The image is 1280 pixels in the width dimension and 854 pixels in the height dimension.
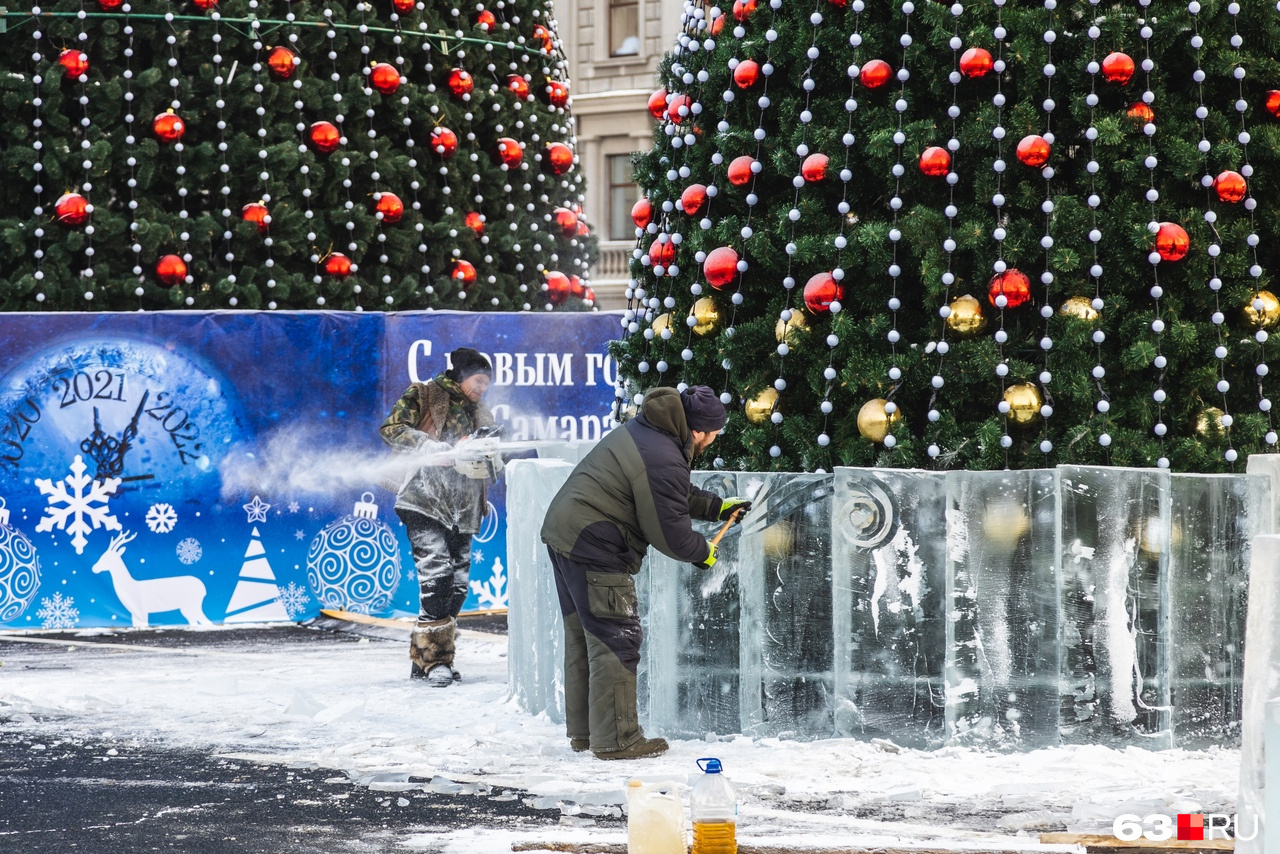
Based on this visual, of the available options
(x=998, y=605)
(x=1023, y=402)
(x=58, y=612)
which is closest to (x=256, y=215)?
(x=58, y=612)

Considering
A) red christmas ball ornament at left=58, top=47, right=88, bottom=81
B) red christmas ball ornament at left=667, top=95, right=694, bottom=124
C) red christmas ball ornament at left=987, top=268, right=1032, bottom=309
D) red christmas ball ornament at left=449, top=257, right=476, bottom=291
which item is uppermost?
red christmas ball ornament at left=58, top=47, right=88, bottom=81

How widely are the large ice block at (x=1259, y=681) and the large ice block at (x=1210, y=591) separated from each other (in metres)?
2.45

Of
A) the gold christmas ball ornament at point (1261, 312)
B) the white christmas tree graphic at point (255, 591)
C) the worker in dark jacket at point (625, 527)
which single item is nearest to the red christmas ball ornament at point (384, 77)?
the white christmas tree graphic at point (255, 591)

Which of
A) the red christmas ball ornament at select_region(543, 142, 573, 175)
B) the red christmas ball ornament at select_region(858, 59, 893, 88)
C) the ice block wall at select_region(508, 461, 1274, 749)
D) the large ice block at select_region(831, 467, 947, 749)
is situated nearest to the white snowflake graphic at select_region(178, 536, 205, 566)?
the red christmas ball ornament at select_region(543, 142, 573, 175)

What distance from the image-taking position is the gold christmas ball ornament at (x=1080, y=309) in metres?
7.23

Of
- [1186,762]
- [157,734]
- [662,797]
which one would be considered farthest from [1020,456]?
[157,734]

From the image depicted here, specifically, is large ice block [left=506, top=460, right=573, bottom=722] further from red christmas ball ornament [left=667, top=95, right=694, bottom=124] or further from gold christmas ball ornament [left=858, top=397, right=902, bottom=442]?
red christmas ball ornament [left=667, top=95, right=694, bottom=124]

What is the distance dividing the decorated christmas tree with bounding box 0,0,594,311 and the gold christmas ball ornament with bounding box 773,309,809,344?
221 inches

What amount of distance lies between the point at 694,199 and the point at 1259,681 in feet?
13.4

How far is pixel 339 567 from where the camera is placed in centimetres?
1188

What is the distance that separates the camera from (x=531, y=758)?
732 cm

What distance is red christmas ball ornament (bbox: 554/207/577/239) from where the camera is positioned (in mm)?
14188

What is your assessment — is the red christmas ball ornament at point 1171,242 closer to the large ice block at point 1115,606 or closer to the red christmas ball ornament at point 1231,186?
the red christmas ball ornament at point 1231,186

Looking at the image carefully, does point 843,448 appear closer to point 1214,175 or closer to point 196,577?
point 1214,175
